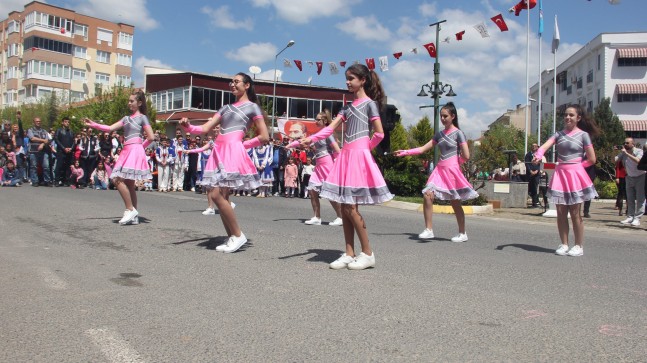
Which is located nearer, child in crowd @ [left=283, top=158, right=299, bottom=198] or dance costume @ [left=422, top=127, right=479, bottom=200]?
dance costume @ [left=422, top=127, right=479, bottom=200]

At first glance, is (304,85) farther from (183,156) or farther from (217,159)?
(217,159)

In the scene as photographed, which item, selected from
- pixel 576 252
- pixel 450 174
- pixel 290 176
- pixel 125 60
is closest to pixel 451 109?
pixel 450 174

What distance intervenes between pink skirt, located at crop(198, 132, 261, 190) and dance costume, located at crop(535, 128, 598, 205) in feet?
13.5

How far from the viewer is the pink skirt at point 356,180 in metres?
5.89

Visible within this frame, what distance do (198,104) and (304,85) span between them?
12.0m

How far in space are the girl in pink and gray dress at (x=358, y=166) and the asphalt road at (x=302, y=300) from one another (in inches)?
18.7

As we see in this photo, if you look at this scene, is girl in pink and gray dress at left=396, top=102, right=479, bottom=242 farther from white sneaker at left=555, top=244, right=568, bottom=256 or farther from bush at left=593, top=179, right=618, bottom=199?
bush at left=593, top=179, right=618, bottom=199

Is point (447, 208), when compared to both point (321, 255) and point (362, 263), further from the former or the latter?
point (362, 263)

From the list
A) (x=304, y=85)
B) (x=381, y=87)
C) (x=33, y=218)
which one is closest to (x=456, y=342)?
Answer: (x=381, y=87)

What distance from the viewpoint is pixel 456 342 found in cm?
364

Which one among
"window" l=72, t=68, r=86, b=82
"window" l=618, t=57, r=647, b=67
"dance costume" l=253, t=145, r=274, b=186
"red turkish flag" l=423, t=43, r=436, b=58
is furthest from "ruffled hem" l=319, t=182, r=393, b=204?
"window" l=72, t=68, r=86, b=82

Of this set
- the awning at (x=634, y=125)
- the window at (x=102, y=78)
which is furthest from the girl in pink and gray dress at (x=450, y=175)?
the window at (x=102, y=78)

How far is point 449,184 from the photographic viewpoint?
8.79m

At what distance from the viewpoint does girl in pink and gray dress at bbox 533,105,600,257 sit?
768 cm
